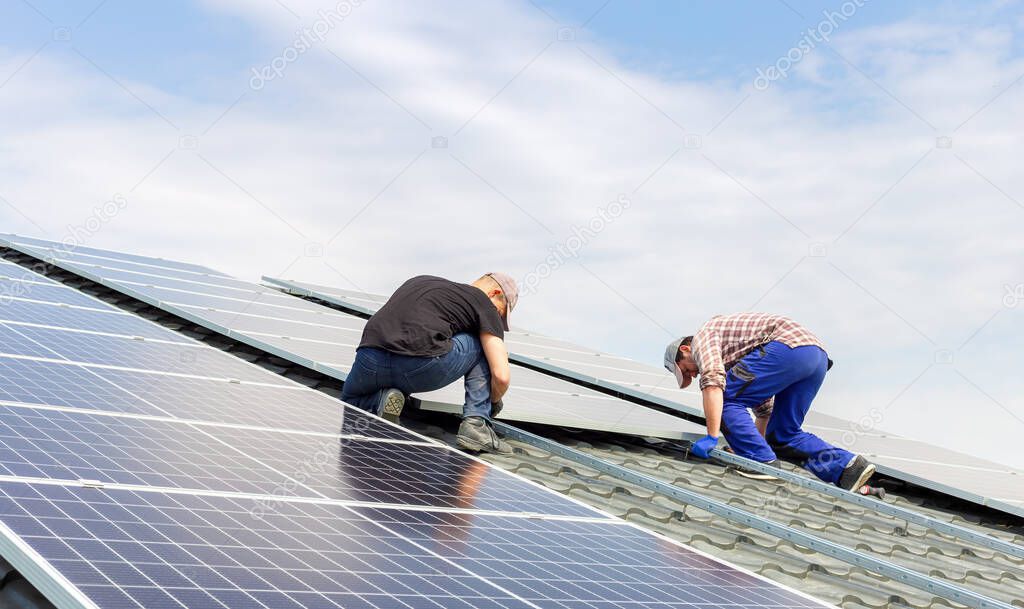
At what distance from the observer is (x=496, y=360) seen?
738 centimetres

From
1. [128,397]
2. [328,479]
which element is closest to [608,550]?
[328,479]

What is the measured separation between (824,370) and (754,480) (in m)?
1.71

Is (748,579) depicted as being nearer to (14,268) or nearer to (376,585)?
(376,585)

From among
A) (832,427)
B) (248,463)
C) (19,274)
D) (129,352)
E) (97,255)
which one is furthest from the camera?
(97,255)

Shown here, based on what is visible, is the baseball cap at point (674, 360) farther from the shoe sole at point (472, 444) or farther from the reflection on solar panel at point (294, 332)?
the shoe sole at point (472, 444)

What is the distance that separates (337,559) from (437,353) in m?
3.50

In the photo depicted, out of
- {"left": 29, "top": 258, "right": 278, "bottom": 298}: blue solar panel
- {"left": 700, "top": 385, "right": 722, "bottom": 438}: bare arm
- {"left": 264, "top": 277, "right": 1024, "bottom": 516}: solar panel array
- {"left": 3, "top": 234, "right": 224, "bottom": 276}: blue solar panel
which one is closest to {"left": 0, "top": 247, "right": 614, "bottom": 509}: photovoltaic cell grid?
{"left": 700, "top": 385, "right": 722, "bottom": 438}: bare arm

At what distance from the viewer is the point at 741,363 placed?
30.5 feet

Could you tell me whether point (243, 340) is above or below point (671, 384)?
below

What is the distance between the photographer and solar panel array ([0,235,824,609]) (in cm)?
335

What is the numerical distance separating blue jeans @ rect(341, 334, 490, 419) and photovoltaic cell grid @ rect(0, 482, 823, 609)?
234 centimetres

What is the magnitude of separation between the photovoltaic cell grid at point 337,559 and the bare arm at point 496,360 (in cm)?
231

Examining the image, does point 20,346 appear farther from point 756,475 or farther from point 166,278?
point 166,278

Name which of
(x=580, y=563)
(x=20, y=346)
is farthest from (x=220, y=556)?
(x=20, y=346)
